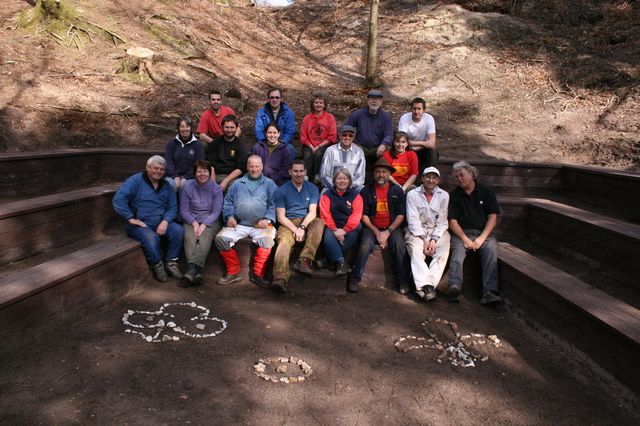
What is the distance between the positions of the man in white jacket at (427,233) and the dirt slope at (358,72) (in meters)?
3.39

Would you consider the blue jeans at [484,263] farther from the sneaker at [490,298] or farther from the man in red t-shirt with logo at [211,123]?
the man in red t-shirt with logo at [211,123]

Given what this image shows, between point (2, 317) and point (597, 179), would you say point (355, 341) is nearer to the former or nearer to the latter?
point (2, 317)

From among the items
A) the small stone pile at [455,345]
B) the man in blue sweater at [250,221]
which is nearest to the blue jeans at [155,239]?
the man in blue sweater at [250,221]

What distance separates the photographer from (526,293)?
177 inches

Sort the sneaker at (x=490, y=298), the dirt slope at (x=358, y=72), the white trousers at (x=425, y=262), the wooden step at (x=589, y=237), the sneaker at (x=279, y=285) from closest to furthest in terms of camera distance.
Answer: the wooden step at (x=589, y=237), the sneaker at (x=490, y=298), the sneaker at (x=279, y=285), the white trousers at (x=425, y=262), the dirt slope at (x=358, y=72)

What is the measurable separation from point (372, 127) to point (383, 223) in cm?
205

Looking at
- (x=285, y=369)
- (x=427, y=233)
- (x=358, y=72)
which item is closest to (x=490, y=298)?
(x=427, y=233)

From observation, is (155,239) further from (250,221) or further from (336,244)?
(336,244)

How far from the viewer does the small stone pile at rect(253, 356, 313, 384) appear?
132 inches

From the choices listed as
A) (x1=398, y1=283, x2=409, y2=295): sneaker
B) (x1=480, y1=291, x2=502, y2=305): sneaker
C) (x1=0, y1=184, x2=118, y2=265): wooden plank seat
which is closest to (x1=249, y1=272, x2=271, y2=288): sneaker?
(x1=398, y1=283, x2=409, y2=295): sneaker

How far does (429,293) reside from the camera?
488cm

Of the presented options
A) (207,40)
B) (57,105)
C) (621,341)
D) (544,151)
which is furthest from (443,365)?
(207,40)

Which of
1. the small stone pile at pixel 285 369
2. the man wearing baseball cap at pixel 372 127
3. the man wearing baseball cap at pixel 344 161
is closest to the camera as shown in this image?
the small stone pile at pixel 285 369

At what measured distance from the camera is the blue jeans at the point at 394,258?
522 cm
